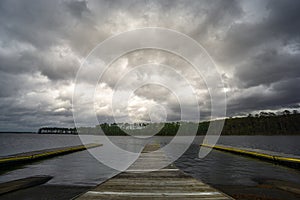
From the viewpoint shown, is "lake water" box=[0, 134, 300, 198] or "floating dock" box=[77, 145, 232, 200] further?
"lake water" box=[0, 134, 300, 198]

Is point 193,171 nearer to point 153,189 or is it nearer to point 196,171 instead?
point 196,171

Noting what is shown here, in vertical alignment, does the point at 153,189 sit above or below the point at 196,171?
above

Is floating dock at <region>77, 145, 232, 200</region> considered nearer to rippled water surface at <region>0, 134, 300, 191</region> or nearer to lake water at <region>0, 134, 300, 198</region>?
lake water at <region>0, 134, 300, 198</region>

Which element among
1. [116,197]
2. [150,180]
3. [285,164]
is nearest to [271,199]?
[150,180]

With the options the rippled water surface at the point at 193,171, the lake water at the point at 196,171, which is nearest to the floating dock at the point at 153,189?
the lake water at the point at 196,171

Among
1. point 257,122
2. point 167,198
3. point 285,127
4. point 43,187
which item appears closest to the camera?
point 167,198

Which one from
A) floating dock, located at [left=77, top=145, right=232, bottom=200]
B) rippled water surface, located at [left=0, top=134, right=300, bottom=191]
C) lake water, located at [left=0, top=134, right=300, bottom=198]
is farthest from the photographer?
rippled water surface, located at [left=0, top=134, right=300, bottom=191]

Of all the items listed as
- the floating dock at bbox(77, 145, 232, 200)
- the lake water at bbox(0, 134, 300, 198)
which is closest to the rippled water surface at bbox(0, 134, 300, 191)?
the lake water at bbox(0, 134, 300, 198)

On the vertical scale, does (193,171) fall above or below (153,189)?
below

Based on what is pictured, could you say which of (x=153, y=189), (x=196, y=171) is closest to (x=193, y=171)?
(x=196, y=171)

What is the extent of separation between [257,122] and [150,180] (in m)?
215

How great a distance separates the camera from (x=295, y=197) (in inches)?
359

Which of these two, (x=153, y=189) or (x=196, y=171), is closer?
(x=153, y=189)

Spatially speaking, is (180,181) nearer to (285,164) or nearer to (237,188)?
(237,188)
